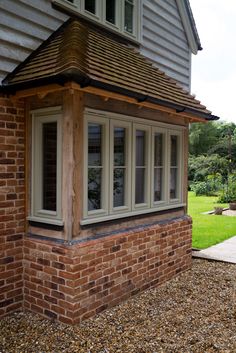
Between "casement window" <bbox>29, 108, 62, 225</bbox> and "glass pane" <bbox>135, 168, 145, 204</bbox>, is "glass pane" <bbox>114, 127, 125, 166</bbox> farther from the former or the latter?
"casement window" <bbox>29, 108, 62, 225</bbox>

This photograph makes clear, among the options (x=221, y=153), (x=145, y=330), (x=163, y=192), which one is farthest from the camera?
(x=221, y=153)

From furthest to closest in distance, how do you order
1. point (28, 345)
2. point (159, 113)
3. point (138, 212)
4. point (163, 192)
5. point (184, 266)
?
point (184, 266) → point (163, 192) → point (159, 113) → point (138, 212) → point (28, 345)

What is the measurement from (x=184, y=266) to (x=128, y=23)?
485 centimetres

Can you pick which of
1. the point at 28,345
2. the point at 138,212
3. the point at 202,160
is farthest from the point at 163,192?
the point at 202,160

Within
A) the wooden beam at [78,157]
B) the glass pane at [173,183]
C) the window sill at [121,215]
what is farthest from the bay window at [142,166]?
the wooden beam at [78,157]

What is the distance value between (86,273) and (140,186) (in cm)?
189

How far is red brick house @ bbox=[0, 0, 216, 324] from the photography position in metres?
4.34

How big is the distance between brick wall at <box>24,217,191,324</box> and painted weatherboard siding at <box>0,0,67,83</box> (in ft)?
8.04

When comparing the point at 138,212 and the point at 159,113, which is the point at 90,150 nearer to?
the point at 138,212

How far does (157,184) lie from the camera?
626cm

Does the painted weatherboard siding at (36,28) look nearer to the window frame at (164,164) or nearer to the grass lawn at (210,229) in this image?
the window frame at (164,164)

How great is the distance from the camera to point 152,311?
4.88 m

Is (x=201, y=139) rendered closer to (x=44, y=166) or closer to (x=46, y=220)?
(x=44, y=166)

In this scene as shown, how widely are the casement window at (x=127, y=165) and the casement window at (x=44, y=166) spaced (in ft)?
1.52
